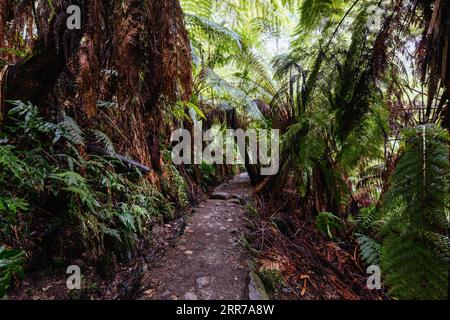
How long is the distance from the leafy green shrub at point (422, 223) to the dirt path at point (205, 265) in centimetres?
121

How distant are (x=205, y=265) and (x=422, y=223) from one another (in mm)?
1628

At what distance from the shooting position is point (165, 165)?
10.6ft

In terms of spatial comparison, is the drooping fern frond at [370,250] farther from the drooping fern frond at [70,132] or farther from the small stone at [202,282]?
the drooping fern frond at [70,132]

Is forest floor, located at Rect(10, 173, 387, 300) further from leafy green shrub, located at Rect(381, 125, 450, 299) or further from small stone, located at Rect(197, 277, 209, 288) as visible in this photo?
leafy green shrub, located at Rect(381, 125, 450, 299)

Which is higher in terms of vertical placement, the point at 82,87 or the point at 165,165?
the point at 82,87

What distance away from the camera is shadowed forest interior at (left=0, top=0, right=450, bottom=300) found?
0.69m

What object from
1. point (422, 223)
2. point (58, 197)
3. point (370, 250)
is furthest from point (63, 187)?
point (370, 250)

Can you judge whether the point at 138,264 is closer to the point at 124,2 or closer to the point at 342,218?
the point at 124,2

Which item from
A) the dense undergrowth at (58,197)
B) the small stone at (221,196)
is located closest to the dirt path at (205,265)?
the dense undergrowth at (58,197)

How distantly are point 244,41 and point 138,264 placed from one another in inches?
164

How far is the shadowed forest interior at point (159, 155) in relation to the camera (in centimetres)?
69

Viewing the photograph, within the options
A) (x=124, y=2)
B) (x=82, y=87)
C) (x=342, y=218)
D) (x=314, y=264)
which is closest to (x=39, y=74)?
(x=82, y=87)

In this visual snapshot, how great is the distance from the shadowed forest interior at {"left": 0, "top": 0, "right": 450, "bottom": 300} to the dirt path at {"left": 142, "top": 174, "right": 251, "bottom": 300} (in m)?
0.01

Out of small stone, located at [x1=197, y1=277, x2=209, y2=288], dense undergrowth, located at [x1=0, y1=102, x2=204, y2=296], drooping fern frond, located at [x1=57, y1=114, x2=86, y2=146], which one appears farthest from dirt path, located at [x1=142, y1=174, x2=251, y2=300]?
drooping fern frond, located at [x1=57, y1=114, x2=86, y2=146]
